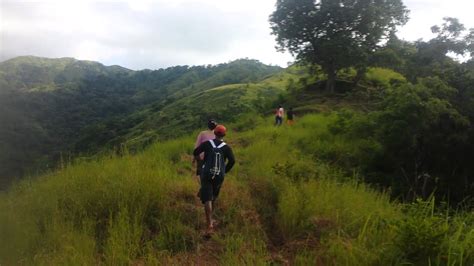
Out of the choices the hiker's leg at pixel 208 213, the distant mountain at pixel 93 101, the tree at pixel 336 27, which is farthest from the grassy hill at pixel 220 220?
the distant mountain at pixel 93 101

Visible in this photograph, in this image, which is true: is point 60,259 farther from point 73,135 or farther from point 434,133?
point 73,135

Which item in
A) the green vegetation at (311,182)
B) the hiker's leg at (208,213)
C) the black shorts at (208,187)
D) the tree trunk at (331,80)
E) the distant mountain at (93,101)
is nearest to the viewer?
the green vegetation at (311,182)

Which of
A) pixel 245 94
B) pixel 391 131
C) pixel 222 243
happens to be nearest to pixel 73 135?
pixel 245 94

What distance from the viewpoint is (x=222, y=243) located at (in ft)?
19.6

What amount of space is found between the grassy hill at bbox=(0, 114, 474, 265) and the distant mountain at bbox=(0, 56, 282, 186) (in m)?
34.4

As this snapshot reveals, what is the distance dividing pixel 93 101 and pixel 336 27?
89.8 meters

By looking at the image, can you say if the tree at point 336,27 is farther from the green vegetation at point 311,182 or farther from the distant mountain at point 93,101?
the distant mountain at point 93,101

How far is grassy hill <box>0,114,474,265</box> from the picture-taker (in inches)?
193

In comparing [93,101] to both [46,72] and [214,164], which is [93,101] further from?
[214,164]

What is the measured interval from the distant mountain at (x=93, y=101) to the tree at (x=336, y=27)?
18142 mm

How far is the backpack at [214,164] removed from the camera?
7.11m

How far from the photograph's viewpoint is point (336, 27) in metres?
28.9

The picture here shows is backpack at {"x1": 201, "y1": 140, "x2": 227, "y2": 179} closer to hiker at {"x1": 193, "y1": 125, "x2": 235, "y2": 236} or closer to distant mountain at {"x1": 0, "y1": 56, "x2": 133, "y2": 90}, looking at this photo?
hiker at {"x1": 193, "y1": 125, "x2": 235, "y2": 236}

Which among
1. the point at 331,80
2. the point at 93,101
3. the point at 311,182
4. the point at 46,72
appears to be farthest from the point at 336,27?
the point at 46,72
